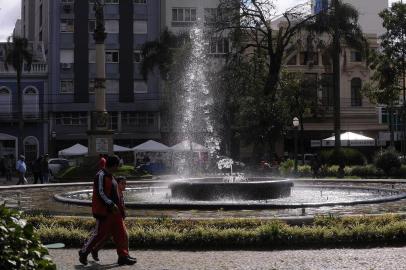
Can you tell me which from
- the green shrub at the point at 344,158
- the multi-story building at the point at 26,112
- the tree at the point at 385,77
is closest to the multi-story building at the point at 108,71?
the multi-story building at the point at 26,112

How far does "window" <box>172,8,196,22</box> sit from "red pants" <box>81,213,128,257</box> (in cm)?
5328

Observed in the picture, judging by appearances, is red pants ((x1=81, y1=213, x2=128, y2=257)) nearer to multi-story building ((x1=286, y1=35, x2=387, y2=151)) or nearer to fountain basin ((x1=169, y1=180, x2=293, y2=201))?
fountain basin ((x1=169, y1=180, x2=293, y2=201))

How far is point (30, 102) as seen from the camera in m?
57.3

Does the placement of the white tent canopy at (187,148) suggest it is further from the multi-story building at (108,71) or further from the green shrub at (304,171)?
the multi-story building at (108,71)

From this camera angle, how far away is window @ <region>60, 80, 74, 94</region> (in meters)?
58.1

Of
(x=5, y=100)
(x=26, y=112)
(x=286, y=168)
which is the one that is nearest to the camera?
(x=286, y=168)

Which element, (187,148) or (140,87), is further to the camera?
(140,87)

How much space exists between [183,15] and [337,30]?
25.7 meters

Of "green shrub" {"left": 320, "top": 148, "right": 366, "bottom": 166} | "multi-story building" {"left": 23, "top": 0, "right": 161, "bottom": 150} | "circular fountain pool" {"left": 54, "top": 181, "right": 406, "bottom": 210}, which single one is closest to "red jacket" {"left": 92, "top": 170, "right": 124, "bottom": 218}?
"circular fountain pool" {"left": 54, "top": 181, "right": 406, "bottom": 210}

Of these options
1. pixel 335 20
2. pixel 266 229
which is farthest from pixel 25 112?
pixel 266 229

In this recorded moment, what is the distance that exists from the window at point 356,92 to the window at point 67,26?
2637 cm

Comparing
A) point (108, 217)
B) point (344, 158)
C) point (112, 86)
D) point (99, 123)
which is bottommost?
point (344, 158)

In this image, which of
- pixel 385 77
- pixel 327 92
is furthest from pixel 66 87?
pixel 385 77

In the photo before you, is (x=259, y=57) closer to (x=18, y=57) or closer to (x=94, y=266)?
(x=18, y=57)
